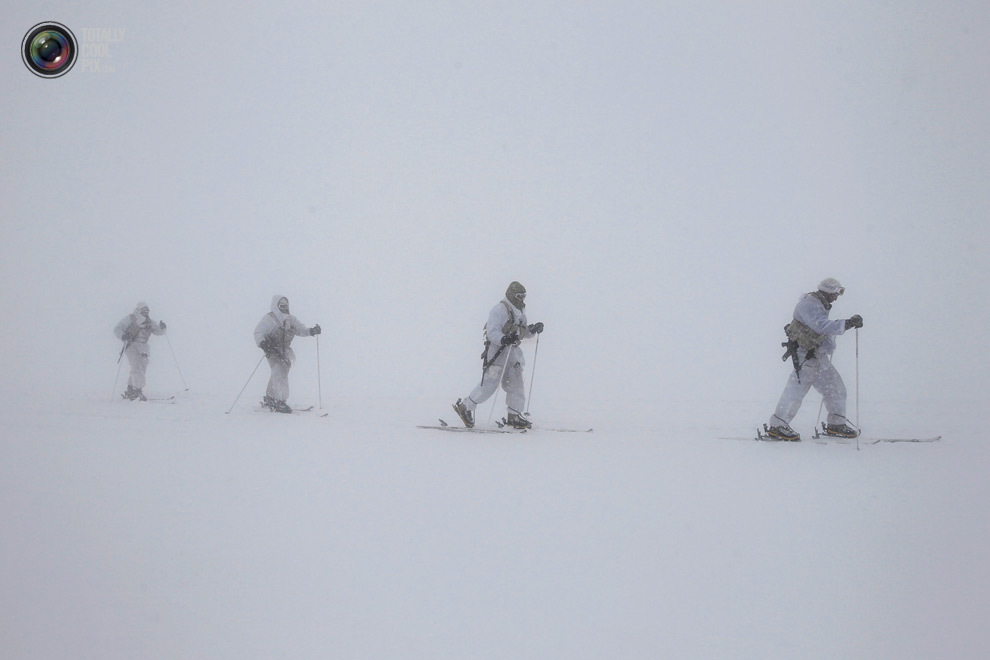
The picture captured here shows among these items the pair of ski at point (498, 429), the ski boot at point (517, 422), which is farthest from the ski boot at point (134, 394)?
the ski boot at point (517, 422)

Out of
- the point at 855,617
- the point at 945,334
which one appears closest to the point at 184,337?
the point at 855,617

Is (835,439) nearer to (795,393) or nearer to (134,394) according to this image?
(795,393)

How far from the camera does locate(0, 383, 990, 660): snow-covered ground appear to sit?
2.36m

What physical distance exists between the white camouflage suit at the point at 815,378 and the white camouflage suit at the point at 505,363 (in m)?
3.19

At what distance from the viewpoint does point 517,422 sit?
24.3 ft

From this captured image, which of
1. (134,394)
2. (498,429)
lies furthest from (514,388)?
(134,394)

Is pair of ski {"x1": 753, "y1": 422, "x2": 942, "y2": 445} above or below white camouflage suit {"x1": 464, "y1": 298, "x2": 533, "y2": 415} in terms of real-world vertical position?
below

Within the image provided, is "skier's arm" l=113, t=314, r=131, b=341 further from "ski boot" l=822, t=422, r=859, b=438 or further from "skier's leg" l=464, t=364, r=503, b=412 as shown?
"ski boot" l=822, t=422, r=859, b=438

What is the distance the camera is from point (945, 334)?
2559cm

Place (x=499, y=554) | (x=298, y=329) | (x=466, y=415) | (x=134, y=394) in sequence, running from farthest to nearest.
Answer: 1. (x=134, y=394)
2. (x=298, y=329)
3. (x=466, y=415)
4. (x=499, y=554)

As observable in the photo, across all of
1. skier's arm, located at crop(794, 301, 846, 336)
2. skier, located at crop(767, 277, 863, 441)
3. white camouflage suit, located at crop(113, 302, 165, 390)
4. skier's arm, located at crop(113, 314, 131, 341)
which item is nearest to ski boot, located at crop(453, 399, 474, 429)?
skier, located at crop(767, 277, 863, 441)

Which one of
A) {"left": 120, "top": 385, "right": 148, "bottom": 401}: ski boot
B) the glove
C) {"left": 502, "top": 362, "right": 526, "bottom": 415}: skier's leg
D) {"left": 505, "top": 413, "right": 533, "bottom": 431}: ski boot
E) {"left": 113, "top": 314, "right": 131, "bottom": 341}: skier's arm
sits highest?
the glove

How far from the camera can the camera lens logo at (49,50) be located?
8680 millimetres

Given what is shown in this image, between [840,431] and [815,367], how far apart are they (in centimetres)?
78
